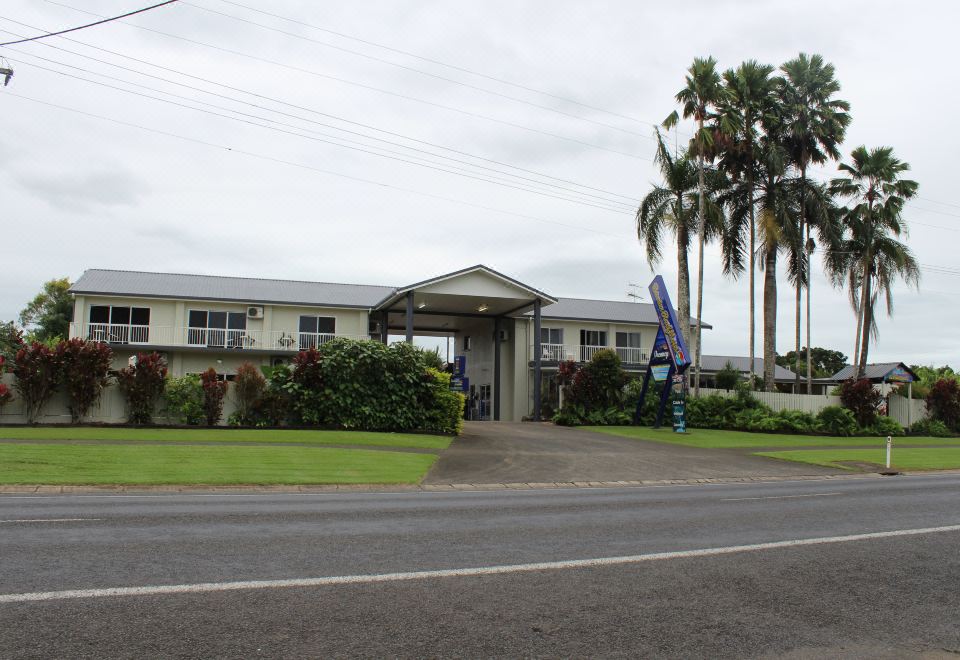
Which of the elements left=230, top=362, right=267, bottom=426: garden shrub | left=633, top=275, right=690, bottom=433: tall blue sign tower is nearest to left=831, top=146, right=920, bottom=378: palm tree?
left=633, top=275, right=690, bottom=433: tall blue sign tower

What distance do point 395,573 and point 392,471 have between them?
10.4 m

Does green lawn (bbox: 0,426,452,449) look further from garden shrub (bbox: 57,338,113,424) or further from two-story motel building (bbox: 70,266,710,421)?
two-story motel building (bbox: 70,266,710,421)

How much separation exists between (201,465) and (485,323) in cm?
2897

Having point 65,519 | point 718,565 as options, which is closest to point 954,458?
point 718,565

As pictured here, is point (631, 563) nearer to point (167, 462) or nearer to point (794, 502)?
point (794, 502)

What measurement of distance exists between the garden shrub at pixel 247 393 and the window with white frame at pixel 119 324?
41.7ft

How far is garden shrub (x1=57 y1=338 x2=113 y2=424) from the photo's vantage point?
25.1m

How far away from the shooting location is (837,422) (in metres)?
32.3

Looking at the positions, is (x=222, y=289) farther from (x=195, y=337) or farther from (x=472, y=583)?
(x=472, y=583)

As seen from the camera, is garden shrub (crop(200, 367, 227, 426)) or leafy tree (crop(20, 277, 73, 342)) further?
leafy tree (crop(20, 277, 73, 342))

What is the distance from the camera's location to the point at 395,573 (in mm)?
6273

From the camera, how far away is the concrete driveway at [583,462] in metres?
17.6

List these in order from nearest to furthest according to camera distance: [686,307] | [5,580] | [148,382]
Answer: [5,580], [148,382], [686,307]

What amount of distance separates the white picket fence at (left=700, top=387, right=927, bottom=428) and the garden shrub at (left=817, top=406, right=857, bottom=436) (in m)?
0.96
